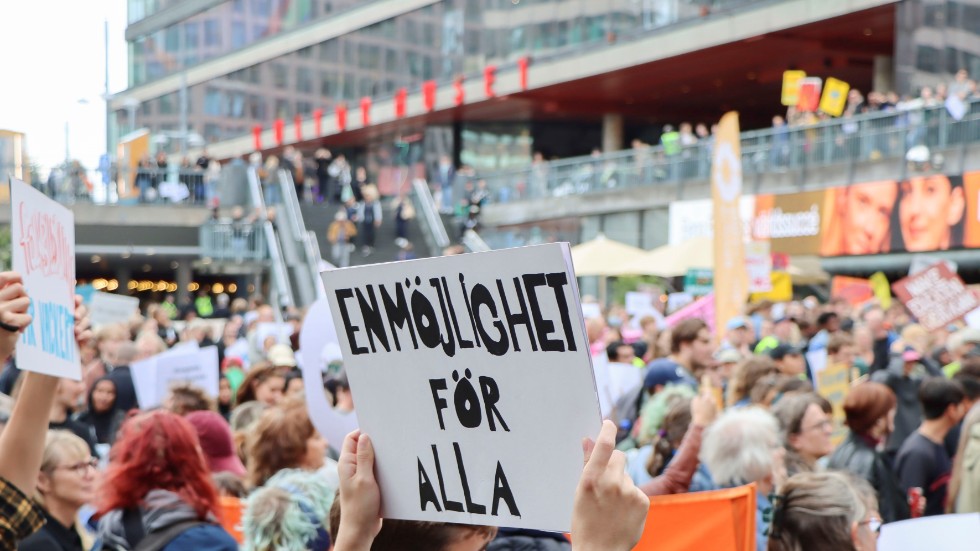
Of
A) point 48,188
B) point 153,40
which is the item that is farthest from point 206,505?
point 153,40

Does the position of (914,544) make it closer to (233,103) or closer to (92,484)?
(92,484)

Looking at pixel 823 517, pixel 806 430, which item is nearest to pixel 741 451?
pixel 806 430

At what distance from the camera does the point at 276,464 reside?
568 centimetres

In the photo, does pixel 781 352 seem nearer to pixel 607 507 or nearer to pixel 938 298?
pixel 938 298

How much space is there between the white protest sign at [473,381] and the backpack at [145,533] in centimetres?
173

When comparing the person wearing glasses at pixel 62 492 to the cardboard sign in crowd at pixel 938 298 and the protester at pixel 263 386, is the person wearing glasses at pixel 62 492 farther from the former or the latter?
the cardboard sign in crowd at pixel 938 298

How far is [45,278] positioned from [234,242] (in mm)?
32268

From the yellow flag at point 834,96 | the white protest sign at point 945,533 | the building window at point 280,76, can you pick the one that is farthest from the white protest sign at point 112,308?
the building window at point 280,76

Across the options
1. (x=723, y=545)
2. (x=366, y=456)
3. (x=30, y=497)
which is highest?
(x=366, y=456)

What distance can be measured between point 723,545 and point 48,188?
34.0 meters

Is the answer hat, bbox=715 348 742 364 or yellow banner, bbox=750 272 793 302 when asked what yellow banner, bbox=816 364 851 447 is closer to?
hat, bbox=715 348 742 364

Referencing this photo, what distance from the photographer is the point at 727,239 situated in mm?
14422

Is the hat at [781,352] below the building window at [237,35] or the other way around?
below

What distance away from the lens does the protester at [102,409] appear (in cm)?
920
